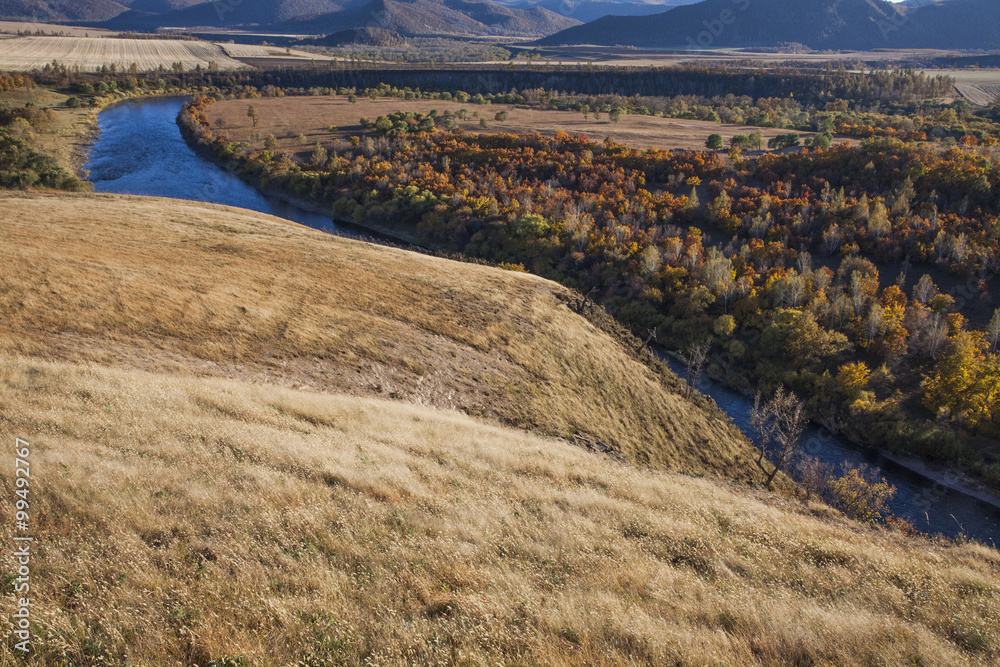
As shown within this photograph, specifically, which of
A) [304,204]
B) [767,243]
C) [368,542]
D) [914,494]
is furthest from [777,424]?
[304,204]

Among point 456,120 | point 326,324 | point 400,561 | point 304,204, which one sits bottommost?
point 326,324

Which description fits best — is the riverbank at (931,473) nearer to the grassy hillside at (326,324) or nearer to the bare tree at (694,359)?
the bare tree at (694,359)

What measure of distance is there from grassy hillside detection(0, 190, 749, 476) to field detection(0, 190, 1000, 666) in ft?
1.21

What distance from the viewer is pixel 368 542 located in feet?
37.2

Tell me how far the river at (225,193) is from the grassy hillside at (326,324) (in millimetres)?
9395

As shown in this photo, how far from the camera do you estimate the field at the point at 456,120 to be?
117062 millimetres

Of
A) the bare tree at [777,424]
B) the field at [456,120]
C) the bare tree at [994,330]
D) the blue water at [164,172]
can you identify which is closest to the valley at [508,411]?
the bare tree at [994,330]

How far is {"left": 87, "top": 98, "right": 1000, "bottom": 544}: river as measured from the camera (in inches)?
1387

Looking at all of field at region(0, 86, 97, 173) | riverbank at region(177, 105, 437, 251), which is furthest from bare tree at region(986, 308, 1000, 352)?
field at region(0, 86, 97, 173)

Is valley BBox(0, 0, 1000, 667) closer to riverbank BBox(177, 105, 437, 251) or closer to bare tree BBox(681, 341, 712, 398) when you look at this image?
bare tree BBox(681, 341, 712, 398)

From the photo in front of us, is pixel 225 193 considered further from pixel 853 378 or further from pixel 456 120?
pixel 853 378

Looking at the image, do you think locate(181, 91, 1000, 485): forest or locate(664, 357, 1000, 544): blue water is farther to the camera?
locate(181, 91, 1000, 485): forest

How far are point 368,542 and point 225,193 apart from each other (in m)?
91.7

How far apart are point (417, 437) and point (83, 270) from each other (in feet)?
75.0
